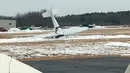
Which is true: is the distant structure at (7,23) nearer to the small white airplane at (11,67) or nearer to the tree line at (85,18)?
the tree line at (85,18)

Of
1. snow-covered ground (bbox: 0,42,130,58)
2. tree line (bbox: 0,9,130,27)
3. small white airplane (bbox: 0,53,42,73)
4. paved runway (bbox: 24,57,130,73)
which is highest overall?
small white airplane (bbox: 0,53,42,73)

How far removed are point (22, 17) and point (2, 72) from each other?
163138mm

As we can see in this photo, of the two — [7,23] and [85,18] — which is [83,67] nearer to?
[7,23]

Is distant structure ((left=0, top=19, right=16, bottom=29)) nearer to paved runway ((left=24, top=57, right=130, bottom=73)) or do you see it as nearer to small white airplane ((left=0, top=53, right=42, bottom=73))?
paved runway ((left=24, top=57, right=130, bottom=73))

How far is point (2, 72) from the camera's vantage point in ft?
10.2

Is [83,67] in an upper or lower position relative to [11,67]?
lower

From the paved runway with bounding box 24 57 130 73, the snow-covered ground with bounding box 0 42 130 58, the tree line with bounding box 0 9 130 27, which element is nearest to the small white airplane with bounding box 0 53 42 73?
the paved runway with bounding box 24 57 130 73

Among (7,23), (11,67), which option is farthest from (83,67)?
(7,23)

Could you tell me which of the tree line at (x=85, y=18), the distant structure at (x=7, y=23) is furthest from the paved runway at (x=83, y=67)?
the tree line at (x=85, y=18)

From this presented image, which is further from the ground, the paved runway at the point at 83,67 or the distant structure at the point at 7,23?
the paved runway at the point at 83,67

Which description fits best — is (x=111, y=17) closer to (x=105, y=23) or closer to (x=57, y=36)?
(x=105, y=23)

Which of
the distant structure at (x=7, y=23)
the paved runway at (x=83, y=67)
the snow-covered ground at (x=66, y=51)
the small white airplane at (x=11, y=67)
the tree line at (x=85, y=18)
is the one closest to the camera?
the small white airplane at (x=11, y=67)

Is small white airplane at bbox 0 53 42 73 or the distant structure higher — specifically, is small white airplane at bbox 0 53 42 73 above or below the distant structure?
above

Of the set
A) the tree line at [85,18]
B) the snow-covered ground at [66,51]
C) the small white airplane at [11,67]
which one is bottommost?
the tree line at [85,18]
